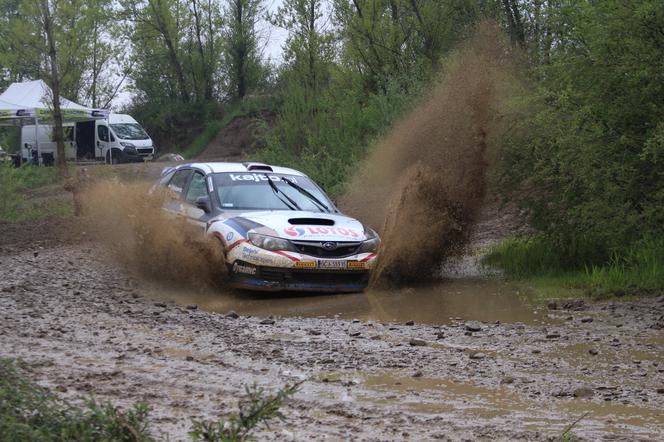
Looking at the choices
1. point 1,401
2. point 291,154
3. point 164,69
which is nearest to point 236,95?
point 164,69

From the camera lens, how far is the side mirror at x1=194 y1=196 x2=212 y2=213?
11906mm

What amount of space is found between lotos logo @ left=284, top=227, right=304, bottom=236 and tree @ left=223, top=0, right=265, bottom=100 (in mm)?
43052

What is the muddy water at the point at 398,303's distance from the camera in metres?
9.57

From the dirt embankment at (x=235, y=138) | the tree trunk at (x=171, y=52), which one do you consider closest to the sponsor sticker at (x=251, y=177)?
the dirt embankment at (x=235, y=138)

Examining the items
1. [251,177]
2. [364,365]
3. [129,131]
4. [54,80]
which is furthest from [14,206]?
[129,131]

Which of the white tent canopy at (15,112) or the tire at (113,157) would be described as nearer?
the white tent canopy at (15,112)

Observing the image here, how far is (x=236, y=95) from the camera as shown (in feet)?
182

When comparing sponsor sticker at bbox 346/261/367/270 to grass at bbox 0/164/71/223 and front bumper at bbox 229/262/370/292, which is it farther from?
grass at bbox 0/164/71/223

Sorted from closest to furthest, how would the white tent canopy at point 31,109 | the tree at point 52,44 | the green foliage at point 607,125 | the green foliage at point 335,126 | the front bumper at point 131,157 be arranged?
the green foliage at point 607,125 < the green foliage at point 335,126 < the tree at point 52,44 < the white tent canopy at point 31,109 < the front bumper at point 131,157

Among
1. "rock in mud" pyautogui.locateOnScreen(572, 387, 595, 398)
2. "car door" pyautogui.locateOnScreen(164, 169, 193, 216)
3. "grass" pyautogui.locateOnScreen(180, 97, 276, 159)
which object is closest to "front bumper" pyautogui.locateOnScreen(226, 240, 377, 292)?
"car door" pyautogui.locateOnScreen(164, 169, 193, 216)

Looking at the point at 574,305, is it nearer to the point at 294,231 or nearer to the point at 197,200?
the point at 294,231

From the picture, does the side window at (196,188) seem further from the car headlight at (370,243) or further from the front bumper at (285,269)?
the car headlight at (370,243)

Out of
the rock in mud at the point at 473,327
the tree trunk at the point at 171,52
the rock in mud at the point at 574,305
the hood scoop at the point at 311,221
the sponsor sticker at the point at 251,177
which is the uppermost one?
the tree trunk at the point at 171,52

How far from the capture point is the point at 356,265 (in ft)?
36.3
